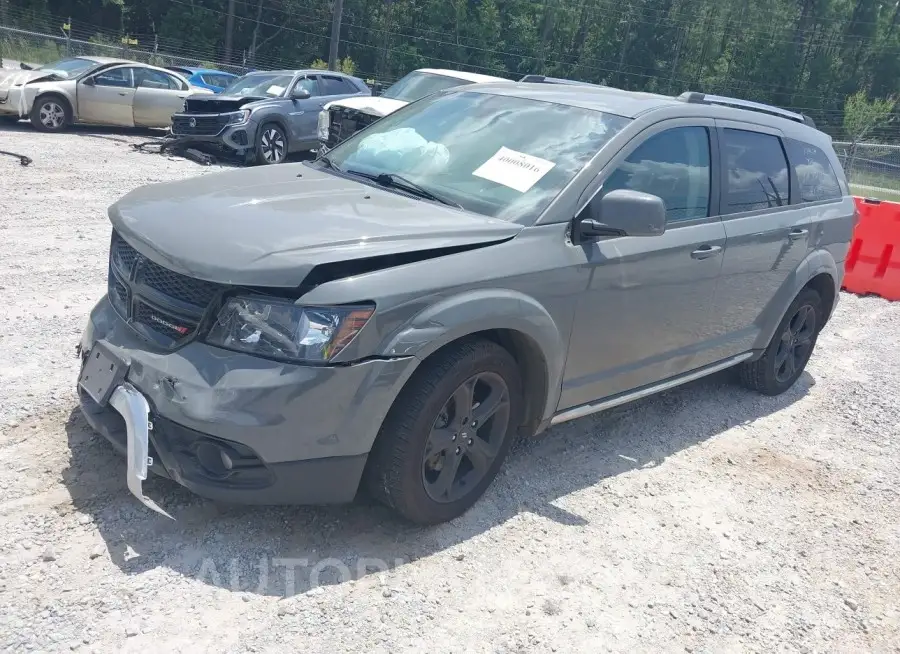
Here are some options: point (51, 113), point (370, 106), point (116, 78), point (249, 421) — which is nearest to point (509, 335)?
point (249, 421)

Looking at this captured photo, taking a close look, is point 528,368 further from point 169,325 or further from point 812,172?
point 812,172

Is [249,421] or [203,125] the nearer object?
[249,421]

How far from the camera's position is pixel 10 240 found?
22.9 feet

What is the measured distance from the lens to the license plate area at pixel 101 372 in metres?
3.17

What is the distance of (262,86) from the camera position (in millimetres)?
14758

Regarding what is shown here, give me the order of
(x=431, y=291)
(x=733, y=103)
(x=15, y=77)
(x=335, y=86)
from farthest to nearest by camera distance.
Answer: (x=335, y=86), (x=15, y=77), (x=733, y=103), (x=431, y=291)

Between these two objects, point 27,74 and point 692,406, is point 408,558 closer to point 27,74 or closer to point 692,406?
point 692,406

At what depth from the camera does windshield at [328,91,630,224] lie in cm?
376

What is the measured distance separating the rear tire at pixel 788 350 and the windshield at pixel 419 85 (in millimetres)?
7781

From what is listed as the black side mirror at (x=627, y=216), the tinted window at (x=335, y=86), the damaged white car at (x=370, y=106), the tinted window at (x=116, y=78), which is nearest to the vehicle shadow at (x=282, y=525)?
the black side mirror at (x=627, y=216)

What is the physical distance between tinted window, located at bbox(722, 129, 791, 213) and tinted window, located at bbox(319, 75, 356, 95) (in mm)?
11593

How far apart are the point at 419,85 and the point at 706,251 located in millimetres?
9398

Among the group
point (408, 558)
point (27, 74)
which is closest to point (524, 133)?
point (408, 558)

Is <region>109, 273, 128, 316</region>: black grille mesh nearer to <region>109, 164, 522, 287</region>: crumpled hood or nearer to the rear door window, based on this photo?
<region>109, 164, 522, 287</region>: crumpled hood
